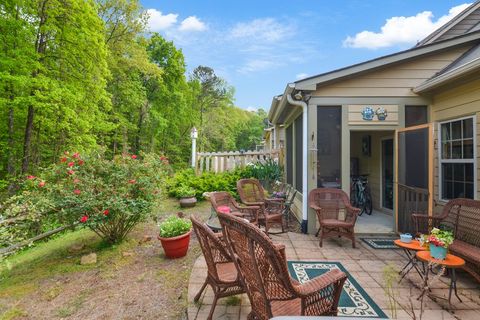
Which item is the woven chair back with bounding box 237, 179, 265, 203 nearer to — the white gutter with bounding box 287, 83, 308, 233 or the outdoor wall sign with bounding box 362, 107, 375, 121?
the white gutter with bounding box 287, 83, 308, 233

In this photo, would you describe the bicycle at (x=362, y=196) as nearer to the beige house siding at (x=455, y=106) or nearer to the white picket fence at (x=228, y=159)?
the beige house siding at (x=455, y=106)

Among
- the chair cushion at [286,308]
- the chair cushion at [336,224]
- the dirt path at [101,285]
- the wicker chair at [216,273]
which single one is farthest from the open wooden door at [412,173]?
the dirt path at [101,285]

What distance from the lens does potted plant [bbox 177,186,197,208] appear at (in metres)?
7.04

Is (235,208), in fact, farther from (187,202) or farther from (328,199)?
(187,202)

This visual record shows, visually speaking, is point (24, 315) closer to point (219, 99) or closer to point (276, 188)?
point (276, 188)

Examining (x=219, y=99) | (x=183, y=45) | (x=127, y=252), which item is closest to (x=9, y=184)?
(x=127, y=252)

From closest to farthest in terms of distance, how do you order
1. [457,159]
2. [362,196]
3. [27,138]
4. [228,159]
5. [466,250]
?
1. [466,250]
2. [457,159]
3. [362,196]
4. [27,138]
5. [228,159]

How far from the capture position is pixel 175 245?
3.69 meters

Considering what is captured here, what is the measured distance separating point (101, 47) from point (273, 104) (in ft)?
20.4

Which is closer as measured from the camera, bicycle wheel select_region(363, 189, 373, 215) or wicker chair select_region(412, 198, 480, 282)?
wicker chair select_region(412, 198, 480, 282)

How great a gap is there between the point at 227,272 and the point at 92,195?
2.61 metres

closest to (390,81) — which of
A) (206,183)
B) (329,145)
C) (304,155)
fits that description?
(329,145)

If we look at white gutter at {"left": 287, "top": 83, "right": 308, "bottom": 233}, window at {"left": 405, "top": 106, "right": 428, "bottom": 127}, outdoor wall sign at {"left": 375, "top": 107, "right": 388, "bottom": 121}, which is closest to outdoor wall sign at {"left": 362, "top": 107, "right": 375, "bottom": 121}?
outdoor wall sign at {"left": 375, "top": 107, "right": 388, "bottom": 121}

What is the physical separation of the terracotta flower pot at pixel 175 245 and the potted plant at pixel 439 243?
122 inches
